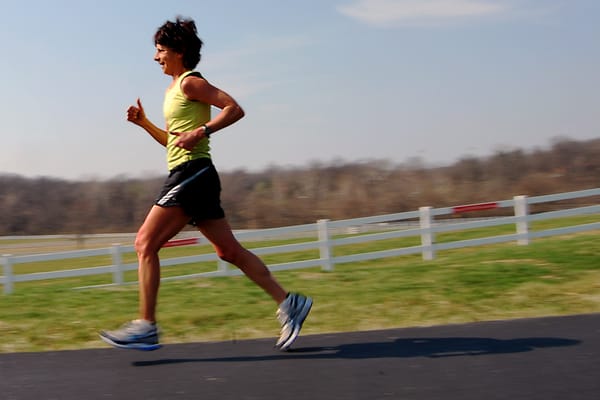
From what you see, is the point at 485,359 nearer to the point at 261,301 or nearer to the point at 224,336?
the point at 224,336

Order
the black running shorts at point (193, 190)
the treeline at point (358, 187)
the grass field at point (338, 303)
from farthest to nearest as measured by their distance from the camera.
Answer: the treeline at point (358, 187) → the grass field at point (338, 303) → the black running shorts at point (193, 190)

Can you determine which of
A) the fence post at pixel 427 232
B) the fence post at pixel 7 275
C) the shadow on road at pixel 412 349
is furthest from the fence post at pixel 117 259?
the shadow on road at pixel 412 349

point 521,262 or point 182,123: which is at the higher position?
point 182,123

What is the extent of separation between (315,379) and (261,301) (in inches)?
104

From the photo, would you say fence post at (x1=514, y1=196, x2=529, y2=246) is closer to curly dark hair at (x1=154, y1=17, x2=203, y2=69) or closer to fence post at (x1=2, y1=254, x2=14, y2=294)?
fence post at (x1=2, y1=254, x2=14, y2=294)

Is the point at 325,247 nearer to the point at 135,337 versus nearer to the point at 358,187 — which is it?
the point at 135,337

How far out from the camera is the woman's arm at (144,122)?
4.83 metres

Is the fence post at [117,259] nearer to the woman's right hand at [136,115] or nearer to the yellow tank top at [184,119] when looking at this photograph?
the woman's right hand at [136,115]

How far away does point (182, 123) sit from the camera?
172 inches

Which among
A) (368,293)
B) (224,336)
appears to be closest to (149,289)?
(224,336)

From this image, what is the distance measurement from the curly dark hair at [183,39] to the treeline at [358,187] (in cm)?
3992

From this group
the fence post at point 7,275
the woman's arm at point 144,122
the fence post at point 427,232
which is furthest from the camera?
the fence post at point 427,232

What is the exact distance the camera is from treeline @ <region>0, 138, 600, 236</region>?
46.4 m

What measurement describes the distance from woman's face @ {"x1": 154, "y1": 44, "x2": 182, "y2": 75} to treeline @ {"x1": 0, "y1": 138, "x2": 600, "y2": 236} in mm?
39917
